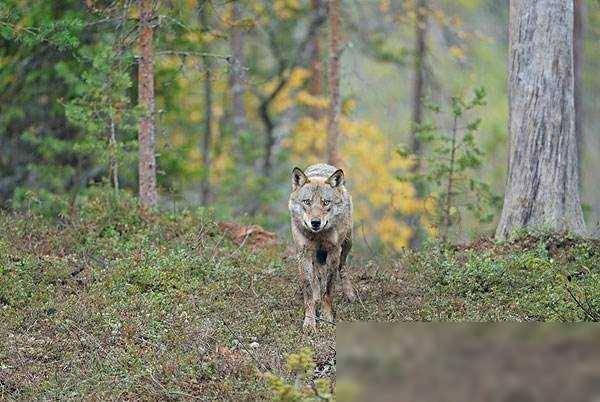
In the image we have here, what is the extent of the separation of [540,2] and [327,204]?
515 centimetres

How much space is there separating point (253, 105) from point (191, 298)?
2080 cm

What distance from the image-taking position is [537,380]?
4152 mm

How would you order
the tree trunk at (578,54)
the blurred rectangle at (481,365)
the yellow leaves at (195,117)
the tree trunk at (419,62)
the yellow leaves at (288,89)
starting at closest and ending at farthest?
the blurred rectangle at (481,365)
the tree trunk at (578,54)
the tree trunk at (419,62)
the yellow leaves at (288,89)
the yellow leaves at (195,117)

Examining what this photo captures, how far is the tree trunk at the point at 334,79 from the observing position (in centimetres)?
2133

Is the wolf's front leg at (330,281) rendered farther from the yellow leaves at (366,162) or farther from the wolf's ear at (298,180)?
the yellow leaves at (366,162)

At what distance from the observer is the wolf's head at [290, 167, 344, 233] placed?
11.1m

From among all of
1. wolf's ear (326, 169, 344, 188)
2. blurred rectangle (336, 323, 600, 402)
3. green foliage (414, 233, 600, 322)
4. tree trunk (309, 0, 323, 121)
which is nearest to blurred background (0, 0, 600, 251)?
tree trunk (309, 0, 323, 121)

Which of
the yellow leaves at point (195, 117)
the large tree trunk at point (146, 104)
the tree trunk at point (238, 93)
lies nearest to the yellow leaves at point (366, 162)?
the tree trunk at point (238, 93)

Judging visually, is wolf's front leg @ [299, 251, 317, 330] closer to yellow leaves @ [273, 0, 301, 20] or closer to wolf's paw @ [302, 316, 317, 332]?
wolf's paw @ [302, 316, 317, 332]

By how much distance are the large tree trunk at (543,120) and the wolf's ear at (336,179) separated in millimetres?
4029

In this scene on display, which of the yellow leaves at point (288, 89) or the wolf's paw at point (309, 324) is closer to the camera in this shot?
the wolf's paw at point (309, 324)

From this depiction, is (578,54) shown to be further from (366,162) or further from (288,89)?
(288,89)

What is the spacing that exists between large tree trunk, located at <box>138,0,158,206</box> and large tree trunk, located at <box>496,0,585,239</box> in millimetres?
5870

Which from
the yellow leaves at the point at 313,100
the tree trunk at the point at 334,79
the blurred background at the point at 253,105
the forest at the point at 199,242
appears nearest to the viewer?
the forest at the point at 199,242
